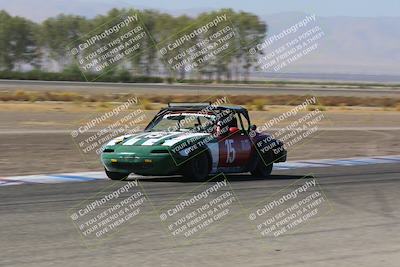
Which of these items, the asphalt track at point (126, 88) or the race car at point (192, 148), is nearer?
the race car at point (192, 148)

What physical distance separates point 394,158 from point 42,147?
29.2ft

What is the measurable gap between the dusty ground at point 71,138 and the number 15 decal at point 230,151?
3.78 metres

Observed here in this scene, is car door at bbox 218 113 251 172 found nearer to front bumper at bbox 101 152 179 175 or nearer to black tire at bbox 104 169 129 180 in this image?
front bumper at bbox 101 152 179 175

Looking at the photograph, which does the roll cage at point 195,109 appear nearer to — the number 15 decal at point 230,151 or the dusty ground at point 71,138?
the number 15 decal at point 230,151

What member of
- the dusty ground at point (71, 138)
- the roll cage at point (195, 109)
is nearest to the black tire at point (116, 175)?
the roll cage at point (195, 109)

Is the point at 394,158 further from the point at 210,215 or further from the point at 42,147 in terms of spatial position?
the point at 210,215

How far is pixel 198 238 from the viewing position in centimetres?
775

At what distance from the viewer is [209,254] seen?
6.95 meters

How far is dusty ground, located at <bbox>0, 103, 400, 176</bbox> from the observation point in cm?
1688

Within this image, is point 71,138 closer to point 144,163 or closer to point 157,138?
point 157,138

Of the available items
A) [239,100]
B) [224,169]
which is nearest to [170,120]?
[224,169]

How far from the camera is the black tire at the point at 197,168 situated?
12.1 metres

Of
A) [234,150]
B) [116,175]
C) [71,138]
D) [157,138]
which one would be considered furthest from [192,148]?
[71,138]

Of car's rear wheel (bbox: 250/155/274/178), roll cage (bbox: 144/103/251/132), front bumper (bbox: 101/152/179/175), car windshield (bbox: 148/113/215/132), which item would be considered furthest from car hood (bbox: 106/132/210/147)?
car's rear wheel (bbox: 250/155/274/178)
